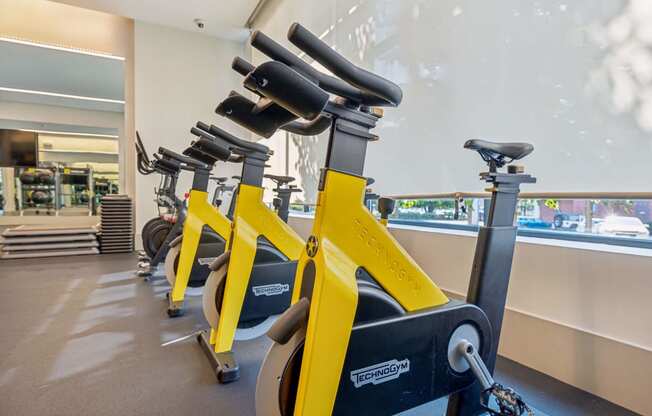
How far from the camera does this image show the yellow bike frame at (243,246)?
188cm

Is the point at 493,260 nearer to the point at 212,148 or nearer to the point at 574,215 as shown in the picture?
the point at 574,215

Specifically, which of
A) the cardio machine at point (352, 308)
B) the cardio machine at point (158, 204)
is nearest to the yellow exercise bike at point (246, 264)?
the cardio machine at point (352, 308)

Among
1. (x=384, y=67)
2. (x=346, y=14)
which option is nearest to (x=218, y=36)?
(x=346, y=14)

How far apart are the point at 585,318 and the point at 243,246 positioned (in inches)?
65.8

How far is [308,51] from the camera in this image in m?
0.84

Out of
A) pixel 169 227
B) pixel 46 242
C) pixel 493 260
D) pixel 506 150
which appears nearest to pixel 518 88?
pixel 506 150

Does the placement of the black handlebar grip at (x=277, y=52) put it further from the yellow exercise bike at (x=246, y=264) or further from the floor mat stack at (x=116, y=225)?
the floor mat stack at (x=116, y=225)

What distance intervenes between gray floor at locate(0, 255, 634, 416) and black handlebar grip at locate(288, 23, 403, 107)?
130 centimetres

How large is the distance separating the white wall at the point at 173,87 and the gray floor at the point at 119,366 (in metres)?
3.39

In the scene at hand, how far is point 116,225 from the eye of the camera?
600cm

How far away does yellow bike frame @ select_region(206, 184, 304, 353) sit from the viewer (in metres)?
1.88

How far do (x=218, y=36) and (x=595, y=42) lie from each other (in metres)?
6.54

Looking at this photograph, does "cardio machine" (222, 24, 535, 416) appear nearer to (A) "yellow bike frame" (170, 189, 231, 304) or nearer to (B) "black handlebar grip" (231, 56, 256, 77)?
(B) "black handlebar grip" (231, 56, 256, 77)

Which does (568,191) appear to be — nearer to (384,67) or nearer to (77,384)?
(384,67)
